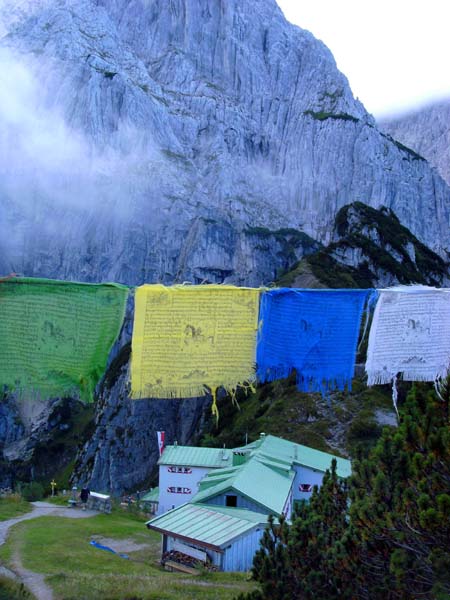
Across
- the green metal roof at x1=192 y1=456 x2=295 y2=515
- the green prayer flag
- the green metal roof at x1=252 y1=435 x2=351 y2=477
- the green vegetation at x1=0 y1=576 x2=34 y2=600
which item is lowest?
the green vegetation at x1=0 y1=576 x2=34 y2=600

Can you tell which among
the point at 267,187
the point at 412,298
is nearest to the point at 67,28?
the point at 267,187

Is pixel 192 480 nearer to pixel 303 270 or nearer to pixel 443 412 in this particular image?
pixel 443 412

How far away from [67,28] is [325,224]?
59.7 metres

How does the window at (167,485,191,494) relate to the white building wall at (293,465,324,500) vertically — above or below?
below

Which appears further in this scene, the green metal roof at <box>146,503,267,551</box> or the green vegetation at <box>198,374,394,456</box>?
the green vegetation at <box>198,374,394,456</box>

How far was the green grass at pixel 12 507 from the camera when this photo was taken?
27.4 m

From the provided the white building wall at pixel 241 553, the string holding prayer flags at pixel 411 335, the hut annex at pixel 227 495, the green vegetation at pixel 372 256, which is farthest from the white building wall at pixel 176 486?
the green vegetation at pixel 372 256

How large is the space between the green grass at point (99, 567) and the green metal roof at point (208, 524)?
43.7 inches

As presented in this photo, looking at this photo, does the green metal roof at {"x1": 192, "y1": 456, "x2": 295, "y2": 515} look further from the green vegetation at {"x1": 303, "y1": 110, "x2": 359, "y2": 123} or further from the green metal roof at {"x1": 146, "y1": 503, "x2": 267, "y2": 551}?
the green vegetation at {"x1": 303, "y1": 110, "x2": 359, "y2": 123}

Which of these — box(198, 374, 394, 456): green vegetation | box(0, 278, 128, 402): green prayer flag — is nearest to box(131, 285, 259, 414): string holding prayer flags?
box(0, 278, 128, 402): green prayer flag

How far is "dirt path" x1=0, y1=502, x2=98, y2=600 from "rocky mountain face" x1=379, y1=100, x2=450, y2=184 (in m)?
143

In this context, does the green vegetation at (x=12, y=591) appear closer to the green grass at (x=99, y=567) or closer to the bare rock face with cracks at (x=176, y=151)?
the green grass at (x=99, y=567)

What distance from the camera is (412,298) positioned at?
11.5 meters

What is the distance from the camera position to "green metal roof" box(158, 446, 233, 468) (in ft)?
126
